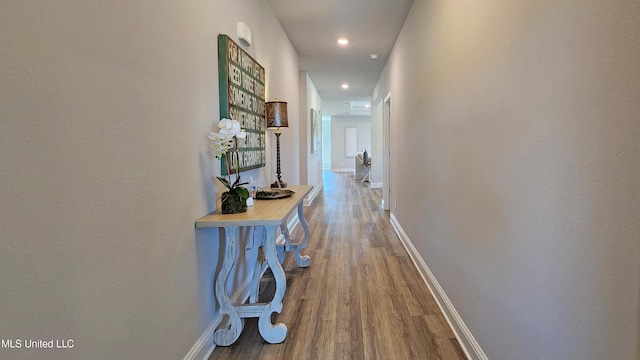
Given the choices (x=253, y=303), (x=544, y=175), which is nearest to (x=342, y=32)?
(x=253, y=303)

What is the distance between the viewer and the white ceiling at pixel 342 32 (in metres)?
3.27

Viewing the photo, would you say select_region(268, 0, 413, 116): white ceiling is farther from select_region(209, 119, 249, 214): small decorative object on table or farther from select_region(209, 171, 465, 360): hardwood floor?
select_region(209, 171, 465, 360): hardwood floor

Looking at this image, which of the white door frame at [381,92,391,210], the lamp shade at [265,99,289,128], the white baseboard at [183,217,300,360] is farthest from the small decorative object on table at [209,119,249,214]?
the white door frame at [381,92,391,210]

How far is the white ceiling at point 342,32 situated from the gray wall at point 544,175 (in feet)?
5.33

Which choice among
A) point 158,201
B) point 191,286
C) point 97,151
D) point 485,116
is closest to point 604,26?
point 485,116

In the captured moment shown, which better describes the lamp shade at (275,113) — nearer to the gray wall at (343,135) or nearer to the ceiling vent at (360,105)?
the ceiling vent at (360,105)

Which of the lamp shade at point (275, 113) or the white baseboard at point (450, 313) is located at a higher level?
the lamp shade at point (275, 113)

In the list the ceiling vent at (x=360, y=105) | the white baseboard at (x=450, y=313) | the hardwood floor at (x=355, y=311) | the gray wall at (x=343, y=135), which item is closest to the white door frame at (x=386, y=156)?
the hardwood floor at (x=355, y=311)

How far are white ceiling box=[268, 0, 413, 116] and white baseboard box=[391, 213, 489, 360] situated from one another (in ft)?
8.05

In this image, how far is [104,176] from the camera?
100 cm

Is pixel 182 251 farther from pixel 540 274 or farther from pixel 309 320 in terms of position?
pixel 540 274

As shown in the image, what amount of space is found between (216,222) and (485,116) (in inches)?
54.0

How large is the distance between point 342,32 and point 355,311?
3.23 m

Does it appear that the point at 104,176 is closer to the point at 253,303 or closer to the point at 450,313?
the point at 253,303
